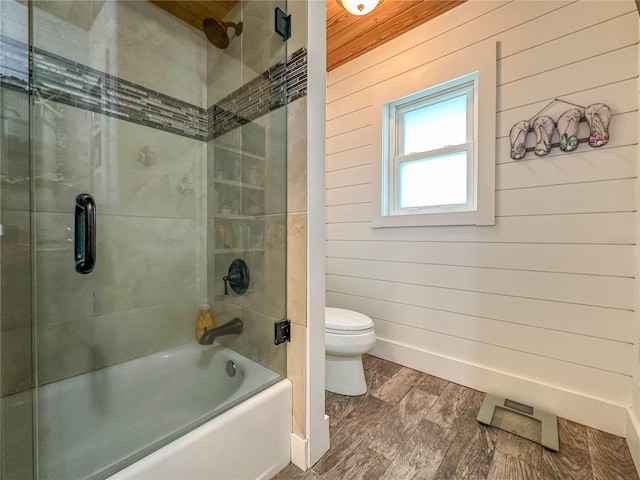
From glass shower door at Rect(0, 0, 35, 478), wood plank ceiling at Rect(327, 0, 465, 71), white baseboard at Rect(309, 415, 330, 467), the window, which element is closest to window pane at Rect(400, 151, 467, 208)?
the window

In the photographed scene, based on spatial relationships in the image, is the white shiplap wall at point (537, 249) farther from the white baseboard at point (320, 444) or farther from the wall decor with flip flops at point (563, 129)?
the white baseboard at point (320, 444)

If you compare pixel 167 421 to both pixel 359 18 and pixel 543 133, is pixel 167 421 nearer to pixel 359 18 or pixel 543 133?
pixel 543 133

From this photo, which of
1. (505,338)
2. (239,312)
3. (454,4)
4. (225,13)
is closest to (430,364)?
(505,338)

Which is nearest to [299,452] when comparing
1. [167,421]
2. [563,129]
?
[167,421]

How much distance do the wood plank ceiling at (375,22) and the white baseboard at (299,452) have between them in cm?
242

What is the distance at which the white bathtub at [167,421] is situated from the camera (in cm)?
82

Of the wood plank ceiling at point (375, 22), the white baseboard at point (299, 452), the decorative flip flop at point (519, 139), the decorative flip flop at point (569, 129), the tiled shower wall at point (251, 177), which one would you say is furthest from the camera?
the wood plank ceiling at point (375, 22)

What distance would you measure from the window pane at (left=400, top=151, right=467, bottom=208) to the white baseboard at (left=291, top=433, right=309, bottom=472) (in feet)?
5.26

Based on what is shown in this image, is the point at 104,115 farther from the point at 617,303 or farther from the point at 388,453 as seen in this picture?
the point at 617,303

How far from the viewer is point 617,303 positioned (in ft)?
4.12

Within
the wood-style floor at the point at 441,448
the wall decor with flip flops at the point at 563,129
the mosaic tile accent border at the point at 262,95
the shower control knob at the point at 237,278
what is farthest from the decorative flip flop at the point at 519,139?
the shower control knob at the point at 237,278

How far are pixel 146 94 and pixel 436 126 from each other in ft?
6.04

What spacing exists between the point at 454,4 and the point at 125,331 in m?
2.71

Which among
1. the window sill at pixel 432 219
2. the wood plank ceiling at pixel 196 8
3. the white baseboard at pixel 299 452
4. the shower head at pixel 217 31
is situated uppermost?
the wood plank ceiling at pixel 196 8
